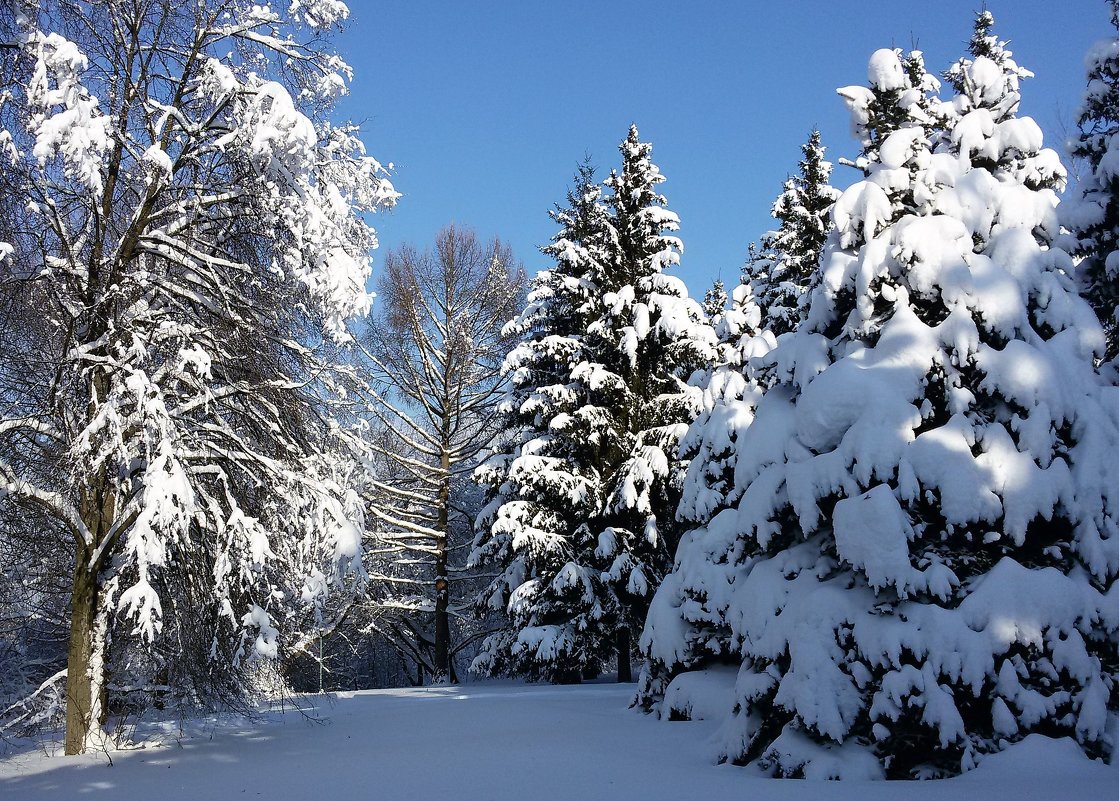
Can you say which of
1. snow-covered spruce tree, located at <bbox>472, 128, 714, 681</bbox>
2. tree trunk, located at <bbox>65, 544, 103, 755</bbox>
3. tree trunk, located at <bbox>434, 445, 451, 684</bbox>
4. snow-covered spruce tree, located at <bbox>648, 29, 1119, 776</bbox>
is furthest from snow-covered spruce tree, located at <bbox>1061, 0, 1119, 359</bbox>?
tree trunk, located at <bbox>434, 445, 451, 684</bbox>

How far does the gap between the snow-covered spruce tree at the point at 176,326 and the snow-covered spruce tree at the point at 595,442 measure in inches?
317

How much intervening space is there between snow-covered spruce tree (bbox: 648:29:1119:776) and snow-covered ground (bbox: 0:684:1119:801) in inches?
17.7

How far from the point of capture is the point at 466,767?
7.23m

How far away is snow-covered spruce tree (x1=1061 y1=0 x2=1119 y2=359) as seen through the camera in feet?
36.2

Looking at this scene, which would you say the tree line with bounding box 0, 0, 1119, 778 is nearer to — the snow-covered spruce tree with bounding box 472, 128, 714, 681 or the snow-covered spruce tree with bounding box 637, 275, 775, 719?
the snow-covered spruce tree with bounding box 637, 275, 775, 719

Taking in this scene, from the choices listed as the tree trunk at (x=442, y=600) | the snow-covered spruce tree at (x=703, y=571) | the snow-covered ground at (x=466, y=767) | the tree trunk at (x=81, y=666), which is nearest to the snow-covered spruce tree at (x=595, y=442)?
the tree trunk at (x=442, y=600)

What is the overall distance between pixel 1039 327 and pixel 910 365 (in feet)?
5.00

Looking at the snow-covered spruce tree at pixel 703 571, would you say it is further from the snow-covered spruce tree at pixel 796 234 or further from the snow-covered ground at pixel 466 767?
the snow-covered spruce tree at pixel 796 234

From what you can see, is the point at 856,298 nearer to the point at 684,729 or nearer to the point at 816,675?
the point at 816,675

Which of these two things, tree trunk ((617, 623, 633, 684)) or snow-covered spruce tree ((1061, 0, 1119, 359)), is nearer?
snow-covered spruce tree ((1061, 0, 1119, 359))

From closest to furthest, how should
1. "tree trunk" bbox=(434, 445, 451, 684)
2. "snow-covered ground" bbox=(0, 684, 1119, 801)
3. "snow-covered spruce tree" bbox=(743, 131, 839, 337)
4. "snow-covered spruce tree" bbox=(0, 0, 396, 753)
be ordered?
"snow-covered ground" bbox=(0, 684, 1119, 801), "snow-covered spruce tree" bbox=(0, 0, 396, 753), "snow-covered spruce tree" bbox=(743, 131, 839, 337), "tree trunk" bbox=(434, 445, 451, 684)

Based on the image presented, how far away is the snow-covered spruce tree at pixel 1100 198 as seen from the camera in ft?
36.2

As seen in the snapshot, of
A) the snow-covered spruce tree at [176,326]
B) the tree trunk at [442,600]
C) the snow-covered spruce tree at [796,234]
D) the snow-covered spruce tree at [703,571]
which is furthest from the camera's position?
the tree trunk at [442,600]

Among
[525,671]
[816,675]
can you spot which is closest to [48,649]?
[525,671]
